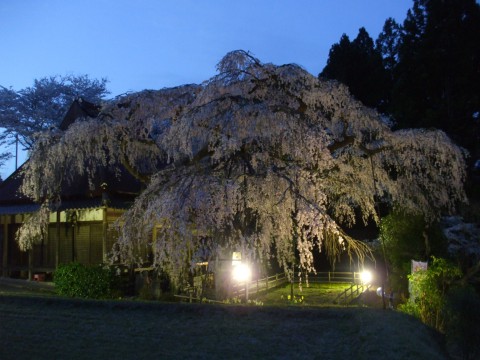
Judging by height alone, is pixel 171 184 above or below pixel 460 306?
above

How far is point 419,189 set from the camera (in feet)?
40.8

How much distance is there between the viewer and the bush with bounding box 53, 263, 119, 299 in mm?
13414

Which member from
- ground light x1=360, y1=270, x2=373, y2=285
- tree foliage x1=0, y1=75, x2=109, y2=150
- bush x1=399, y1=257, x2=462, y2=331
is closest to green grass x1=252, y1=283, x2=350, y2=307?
ground light x1=360, y1=270, x2=373, y2=285

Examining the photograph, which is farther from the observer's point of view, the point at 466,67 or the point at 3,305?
the point at 466,67

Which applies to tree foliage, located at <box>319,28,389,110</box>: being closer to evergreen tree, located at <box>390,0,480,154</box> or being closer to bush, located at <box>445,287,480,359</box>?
evergreen tree, located at <box>390,0,480,154</box>

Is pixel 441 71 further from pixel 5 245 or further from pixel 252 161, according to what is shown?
pixel 5 245

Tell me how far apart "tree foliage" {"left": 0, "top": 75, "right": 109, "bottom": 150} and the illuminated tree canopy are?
22419 millimetres

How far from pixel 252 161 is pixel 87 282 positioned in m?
7.03

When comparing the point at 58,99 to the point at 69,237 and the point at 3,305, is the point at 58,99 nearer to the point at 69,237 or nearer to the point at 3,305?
the point at 69,237

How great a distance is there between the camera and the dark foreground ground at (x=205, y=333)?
21.7 ft

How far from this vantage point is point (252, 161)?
9.61m

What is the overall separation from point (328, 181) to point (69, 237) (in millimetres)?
11120

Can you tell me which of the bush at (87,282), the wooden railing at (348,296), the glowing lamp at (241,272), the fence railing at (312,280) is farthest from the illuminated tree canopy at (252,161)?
the fence railing at (312,280)

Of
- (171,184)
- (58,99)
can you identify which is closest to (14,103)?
(58,99)
